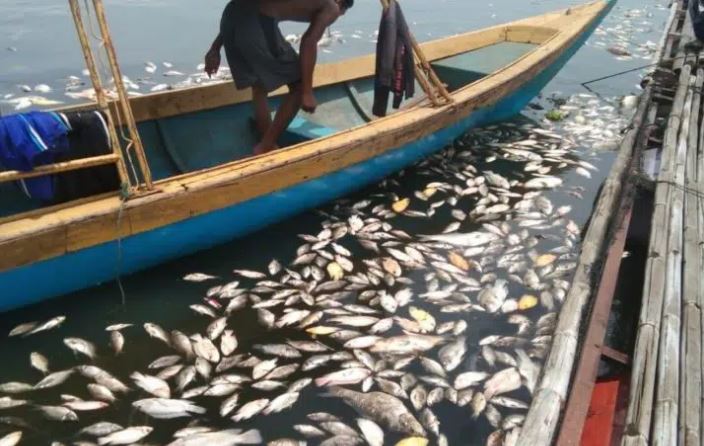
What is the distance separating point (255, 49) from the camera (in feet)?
14.9

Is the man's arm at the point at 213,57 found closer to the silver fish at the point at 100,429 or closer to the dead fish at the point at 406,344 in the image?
the dead fish at the point at 406,344

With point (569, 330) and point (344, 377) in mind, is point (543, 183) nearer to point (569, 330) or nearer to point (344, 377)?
point (569, 330)

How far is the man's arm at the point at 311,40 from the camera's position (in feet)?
14.6

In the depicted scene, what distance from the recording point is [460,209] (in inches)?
214

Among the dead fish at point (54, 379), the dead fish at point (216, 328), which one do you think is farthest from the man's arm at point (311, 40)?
the dead fish at point (54, 379)

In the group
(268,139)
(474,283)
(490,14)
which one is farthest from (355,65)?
(490,14)

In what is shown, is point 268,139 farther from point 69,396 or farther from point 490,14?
point 490,14

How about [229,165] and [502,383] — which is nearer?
[502,383]

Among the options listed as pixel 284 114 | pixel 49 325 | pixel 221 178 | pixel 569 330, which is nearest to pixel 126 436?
pixel 49 325

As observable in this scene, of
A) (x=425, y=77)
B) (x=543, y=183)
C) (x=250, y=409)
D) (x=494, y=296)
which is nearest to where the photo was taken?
(x=250, y=409)

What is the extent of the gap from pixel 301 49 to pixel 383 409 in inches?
115

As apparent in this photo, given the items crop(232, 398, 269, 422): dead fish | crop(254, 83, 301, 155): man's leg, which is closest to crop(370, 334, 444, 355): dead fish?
crop(232, 398, 269, 422): dead fish

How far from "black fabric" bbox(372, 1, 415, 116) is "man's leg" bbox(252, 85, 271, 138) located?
3.59 ft

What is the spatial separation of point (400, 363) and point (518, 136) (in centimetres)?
458
